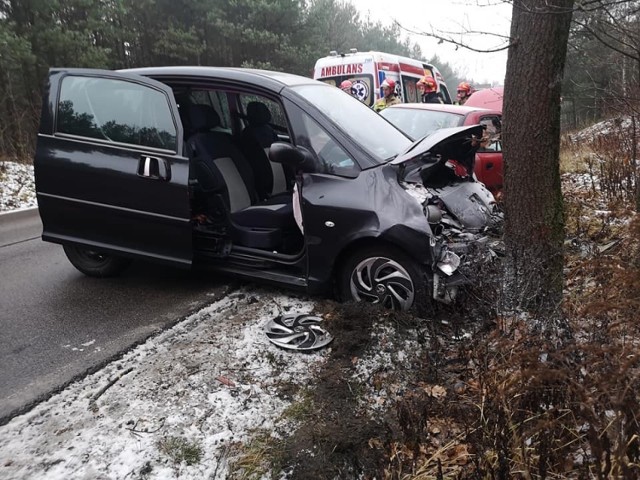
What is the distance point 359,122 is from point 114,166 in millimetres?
2091

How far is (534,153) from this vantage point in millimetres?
3344

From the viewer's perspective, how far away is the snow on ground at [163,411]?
235cm

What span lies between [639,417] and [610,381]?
16 cm

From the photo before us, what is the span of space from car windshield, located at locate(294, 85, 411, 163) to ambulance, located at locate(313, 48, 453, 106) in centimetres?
605

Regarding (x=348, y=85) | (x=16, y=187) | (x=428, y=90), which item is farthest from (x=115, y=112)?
(x=428, y=90)

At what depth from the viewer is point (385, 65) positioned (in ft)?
35.1

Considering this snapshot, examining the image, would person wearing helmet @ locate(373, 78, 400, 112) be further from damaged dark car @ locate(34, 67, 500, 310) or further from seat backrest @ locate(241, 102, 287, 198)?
damaged dark car @ locate(34, 67, 500, 310)

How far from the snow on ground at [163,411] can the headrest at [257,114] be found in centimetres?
232

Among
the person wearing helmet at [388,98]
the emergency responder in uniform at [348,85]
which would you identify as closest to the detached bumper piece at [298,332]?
the person wearing helmet at [388,98]

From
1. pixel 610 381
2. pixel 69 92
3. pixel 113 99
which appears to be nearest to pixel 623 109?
pixel 610 381

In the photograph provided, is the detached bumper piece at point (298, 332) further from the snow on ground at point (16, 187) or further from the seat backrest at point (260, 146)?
the snow on ground at point (16, 187)

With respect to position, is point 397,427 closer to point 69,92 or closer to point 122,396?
point 122,396

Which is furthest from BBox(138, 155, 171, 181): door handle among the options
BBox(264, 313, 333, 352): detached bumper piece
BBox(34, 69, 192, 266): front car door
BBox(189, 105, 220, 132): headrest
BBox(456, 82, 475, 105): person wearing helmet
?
BBox(456, 82, 475, 105): person wearing helmet

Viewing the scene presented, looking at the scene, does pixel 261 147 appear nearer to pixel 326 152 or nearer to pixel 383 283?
pixel 326 152
